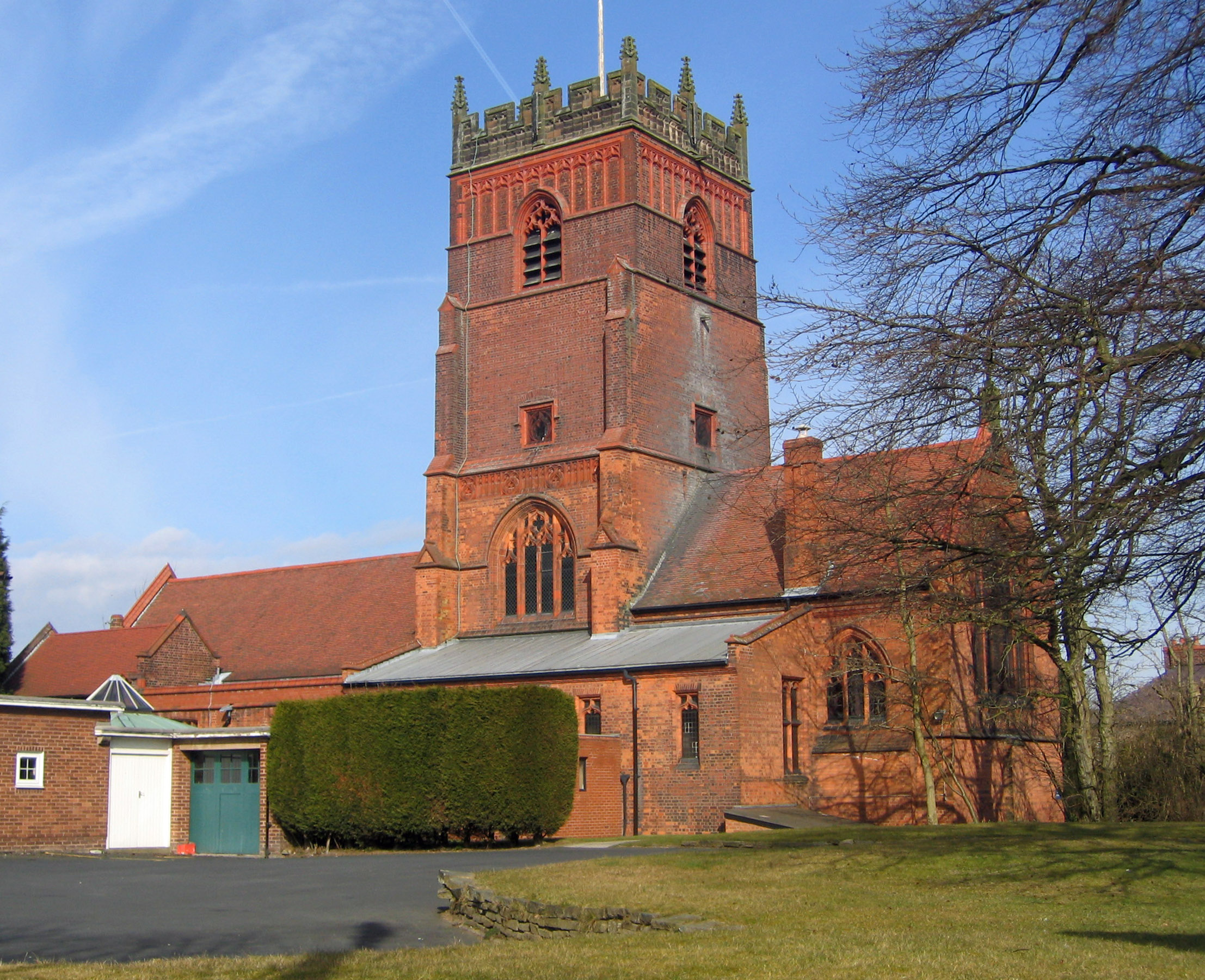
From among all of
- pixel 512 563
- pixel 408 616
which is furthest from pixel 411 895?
pixel 408 616

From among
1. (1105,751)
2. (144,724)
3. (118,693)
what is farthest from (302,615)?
(1105,751)

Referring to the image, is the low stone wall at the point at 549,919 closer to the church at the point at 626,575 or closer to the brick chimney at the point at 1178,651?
the church at the point at 626,575

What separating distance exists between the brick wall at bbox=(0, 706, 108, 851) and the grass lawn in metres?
14.6

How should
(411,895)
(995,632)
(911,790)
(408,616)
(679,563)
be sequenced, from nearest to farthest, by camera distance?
(411,895)
(911,790)
(995,632)
(679,563)
(408,616)

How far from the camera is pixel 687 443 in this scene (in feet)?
127

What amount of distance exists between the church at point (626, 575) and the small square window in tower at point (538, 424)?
0.09 metres

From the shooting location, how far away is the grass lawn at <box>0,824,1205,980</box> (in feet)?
34.9

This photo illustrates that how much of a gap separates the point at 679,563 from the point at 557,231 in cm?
1061

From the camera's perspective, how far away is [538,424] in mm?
38688

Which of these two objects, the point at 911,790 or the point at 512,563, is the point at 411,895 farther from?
the point at 512,563

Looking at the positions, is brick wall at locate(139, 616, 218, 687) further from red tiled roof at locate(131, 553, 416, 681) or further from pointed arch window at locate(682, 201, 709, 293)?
pointed arch window at locate(682, 201, 709, 293)

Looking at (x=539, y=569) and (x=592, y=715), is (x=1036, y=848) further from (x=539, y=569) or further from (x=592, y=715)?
(x=539, y=569)

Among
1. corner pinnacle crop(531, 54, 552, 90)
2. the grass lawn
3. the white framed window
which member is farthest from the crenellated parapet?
the grass lawn

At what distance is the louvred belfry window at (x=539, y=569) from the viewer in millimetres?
37312
